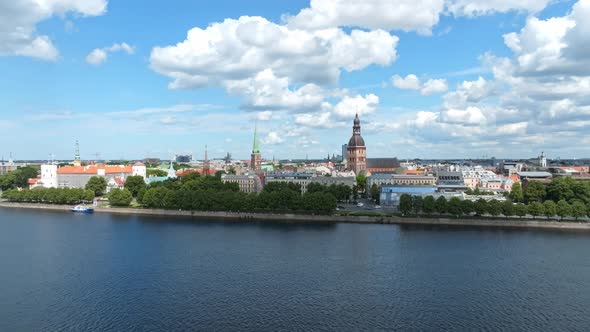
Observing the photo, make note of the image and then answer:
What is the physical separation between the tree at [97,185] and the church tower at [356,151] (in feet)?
148

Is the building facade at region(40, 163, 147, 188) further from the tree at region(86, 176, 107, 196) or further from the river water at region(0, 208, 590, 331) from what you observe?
the river water at region(0, 208, 590, 331)

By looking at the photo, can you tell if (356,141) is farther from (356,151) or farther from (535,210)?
(535,210)

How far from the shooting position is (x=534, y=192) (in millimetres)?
53156

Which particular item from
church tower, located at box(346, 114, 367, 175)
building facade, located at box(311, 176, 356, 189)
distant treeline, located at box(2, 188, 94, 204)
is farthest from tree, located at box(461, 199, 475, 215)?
distant treeline, located at box(2, 188, 94, 204)

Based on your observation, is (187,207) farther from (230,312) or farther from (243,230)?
(230,312)

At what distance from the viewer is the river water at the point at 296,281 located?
19.8 m

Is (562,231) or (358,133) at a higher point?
(358,133)

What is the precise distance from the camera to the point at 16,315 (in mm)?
20328

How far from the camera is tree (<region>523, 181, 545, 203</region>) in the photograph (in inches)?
2090

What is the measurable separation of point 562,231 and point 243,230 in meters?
29.4

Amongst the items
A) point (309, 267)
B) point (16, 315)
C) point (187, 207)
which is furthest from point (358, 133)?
point (16, 315)

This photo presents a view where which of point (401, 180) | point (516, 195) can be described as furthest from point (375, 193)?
point (516, 195)

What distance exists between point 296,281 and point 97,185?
5443 cm

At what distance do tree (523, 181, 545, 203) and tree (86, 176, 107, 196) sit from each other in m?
62.1
